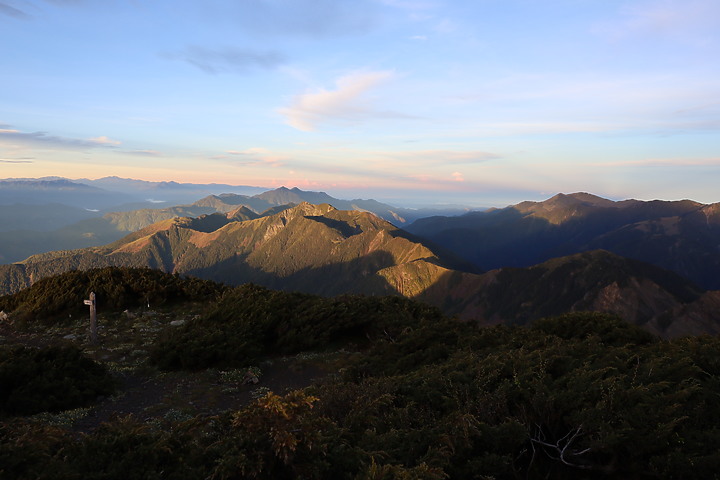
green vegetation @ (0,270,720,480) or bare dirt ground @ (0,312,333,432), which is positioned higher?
green vegetation @ (0,270,720,480)

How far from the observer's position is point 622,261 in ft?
527

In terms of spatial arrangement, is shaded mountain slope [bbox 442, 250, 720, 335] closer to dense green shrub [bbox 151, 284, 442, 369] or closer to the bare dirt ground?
dense green shrub [bbox 151, 284, 442, 369]

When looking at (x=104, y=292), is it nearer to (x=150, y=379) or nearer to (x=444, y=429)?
(x=150, y=379)

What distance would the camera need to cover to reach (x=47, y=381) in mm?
9992

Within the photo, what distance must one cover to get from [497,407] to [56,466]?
276 inches

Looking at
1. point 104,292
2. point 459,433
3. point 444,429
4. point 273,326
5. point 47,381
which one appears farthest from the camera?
point 104,292

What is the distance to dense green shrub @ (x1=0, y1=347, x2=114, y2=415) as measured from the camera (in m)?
9.41

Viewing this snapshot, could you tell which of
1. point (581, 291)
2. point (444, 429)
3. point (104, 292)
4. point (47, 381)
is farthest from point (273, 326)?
point (581, 291)

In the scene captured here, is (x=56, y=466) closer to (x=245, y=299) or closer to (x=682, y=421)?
(x=682, y=421)

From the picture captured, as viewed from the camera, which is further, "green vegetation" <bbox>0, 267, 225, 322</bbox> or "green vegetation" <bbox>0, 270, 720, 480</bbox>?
"green vegetation" <bbox>0, 267, 225, 322</bbox>

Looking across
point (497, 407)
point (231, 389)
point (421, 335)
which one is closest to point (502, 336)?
point (421, 335)

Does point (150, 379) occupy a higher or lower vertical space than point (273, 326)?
lower

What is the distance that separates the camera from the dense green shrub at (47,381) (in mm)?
9414

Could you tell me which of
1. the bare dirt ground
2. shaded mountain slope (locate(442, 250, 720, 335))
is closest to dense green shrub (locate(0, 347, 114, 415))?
the bare dirt ground
